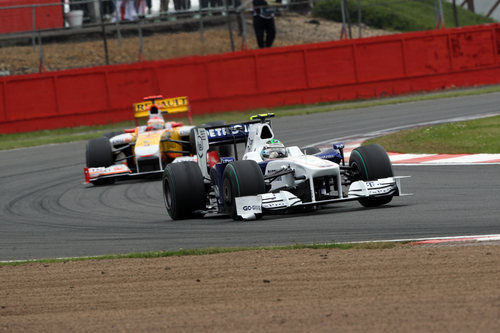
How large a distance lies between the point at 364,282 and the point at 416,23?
124 feet

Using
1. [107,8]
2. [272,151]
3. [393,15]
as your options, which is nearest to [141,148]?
[272,151]

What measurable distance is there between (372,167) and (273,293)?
15.3ft

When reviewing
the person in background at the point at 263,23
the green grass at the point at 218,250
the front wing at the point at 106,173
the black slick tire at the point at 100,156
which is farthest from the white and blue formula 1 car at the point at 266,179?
the person in background at the point at 263,23

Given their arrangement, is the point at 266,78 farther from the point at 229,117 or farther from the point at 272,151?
the point at 272,151

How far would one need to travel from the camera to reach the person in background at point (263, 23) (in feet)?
111

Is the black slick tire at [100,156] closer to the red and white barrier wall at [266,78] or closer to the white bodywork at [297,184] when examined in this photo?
the white bodywork at [297,184]

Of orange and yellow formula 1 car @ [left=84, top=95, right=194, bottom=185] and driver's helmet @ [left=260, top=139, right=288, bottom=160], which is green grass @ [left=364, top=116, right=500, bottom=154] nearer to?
orange and yellow formula 1 car @ [left=84, top=95, right=194, bottom=185]

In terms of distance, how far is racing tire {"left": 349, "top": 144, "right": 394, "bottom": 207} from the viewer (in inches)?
437

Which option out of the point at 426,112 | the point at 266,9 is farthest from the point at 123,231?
the point at 266,9

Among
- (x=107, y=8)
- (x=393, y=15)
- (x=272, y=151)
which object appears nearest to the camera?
(x=272, y=151)

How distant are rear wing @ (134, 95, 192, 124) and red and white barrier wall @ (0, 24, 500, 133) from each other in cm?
1118

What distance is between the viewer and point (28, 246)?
10836 mm

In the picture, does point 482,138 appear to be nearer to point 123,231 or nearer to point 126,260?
point 123,231

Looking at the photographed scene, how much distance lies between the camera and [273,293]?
22.1ft
